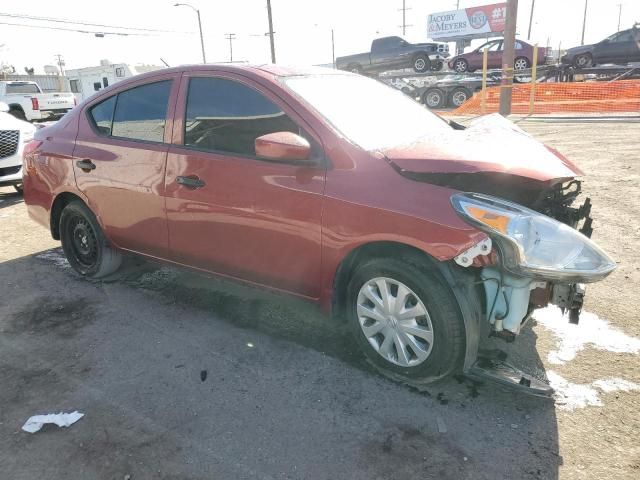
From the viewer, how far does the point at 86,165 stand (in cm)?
397

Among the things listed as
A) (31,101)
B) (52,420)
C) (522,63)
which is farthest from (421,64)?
(52,420)

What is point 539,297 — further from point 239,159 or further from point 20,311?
point 20,311

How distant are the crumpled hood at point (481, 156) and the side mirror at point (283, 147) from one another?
45cm

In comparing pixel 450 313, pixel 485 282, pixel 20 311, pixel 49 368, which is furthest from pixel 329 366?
pixel 20 311

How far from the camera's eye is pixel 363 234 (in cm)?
266

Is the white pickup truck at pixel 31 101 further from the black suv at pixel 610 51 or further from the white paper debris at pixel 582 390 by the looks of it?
the black suv at pixel 610 51

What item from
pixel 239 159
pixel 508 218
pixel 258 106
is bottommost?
pixel 508 218

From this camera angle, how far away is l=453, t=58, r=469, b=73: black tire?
944 inches

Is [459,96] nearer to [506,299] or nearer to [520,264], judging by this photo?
[506,299]

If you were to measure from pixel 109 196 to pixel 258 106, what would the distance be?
1579 millimetres

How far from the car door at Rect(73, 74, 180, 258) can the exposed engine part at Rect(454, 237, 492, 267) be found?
2.14 meters

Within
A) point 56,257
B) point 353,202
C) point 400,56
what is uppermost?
point 400,56

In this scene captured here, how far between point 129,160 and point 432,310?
8.14 ft

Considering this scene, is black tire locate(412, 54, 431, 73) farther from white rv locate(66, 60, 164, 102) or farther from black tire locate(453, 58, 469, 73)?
white rv locate(66, 60, 164, 102)
